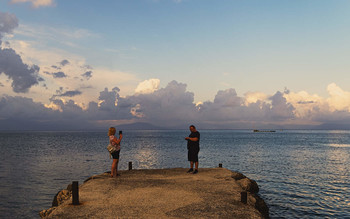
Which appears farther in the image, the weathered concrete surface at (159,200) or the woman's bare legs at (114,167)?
the woman's bare legs at (114,167)

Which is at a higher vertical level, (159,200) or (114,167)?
(114,167)

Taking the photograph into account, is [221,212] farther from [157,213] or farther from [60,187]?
[60,187]

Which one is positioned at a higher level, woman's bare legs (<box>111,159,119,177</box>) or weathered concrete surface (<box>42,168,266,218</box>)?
woman's bare legs (<box>111,159,119,177</box>)

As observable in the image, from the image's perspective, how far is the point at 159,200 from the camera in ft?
38.0

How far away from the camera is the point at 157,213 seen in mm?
9820

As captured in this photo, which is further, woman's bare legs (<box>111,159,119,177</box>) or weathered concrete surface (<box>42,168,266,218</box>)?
woman's bare legs (<box>111,159,119,177</box>)

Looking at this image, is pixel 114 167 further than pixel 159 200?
Yes

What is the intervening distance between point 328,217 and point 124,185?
12693 mm

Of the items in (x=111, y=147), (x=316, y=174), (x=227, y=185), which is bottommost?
(x=316, y=174)

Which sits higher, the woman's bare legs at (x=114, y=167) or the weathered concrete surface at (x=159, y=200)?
the woman's bare legs at (x=114, y=167)

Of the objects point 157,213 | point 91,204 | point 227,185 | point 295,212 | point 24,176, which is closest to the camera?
point 157,213

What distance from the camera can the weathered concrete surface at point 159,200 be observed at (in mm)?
9922

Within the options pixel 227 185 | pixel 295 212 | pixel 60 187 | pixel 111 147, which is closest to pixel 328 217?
pixel 295 212

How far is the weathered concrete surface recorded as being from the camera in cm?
992
